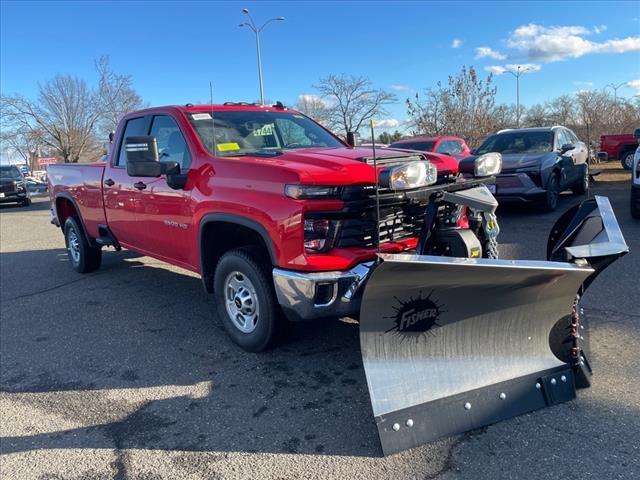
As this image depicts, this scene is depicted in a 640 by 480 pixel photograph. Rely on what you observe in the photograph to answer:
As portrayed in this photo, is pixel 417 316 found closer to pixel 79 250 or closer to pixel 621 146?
pixel 79 250

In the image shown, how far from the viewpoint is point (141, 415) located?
11.2ft

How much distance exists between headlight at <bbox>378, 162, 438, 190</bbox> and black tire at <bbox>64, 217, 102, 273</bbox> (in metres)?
5.24

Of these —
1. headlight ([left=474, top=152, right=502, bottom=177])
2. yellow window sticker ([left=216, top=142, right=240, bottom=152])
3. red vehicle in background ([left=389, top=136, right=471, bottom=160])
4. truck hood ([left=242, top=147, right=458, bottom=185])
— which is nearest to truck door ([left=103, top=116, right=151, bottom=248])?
yellow window sticker ([left=216, top=142, right=240, bottom=152])

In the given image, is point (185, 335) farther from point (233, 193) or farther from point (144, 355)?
point (233, 193)

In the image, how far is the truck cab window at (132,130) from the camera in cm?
546

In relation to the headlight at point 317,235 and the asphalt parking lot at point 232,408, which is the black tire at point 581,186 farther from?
the headlight at point 317,235

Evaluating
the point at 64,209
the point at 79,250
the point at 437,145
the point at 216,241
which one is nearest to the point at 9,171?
the point at 64,209

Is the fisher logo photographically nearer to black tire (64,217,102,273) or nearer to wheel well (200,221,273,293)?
wheel well (200,221,273,293)

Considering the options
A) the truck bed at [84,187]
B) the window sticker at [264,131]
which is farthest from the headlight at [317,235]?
the truck bed at [84,187]

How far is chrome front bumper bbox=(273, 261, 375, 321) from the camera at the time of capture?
3344 millimetres

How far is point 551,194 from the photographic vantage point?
10008 millimetres

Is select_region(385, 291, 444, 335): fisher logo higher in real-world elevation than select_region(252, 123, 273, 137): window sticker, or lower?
lower

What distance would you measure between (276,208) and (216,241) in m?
1.13

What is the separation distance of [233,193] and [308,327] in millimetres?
1515
